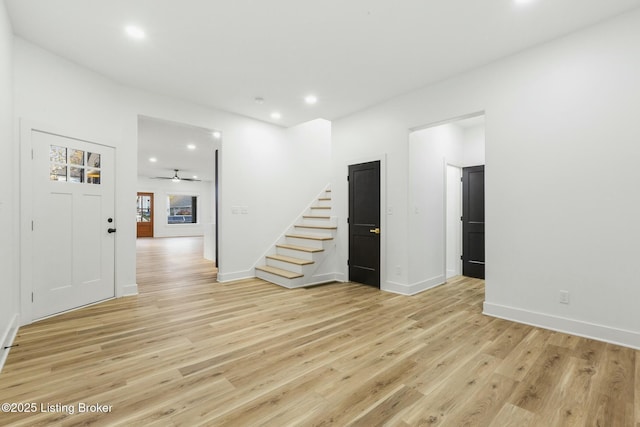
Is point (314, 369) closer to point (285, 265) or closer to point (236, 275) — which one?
point (285, 265)

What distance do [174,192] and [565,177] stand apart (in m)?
15.5

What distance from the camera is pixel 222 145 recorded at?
5129mm

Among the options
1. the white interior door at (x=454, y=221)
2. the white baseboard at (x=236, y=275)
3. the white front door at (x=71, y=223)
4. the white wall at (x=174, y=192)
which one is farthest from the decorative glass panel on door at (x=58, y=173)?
the white wall at (x=174, y=192)

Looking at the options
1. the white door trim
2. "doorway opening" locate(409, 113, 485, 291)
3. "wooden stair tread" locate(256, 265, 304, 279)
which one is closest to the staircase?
"wooden stair tread" locate(256, 265, 304, 279)

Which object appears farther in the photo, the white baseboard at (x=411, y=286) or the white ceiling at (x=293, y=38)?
the white baseboard at (x=411, y=286)

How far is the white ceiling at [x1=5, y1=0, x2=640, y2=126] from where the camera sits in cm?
260

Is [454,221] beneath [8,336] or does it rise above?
above

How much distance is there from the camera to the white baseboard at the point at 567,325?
102 inches

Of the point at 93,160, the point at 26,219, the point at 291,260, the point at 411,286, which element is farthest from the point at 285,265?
the point at 26,219

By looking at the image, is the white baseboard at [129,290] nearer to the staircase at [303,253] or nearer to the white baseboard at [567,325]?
the staircase at [303,253]

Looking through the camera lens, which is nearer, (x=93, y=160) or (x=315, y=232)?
(x=93, y=160)

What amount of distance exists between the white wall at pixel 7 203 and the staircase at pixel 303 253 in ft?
10.1

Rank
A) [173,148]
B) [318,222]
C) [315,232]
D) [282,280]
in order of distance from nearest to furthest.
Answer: [282,280] → [315,232] → [318,222] → [173,148]

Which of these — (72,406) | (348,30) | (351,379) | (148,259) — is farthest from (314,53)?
(148,259)
